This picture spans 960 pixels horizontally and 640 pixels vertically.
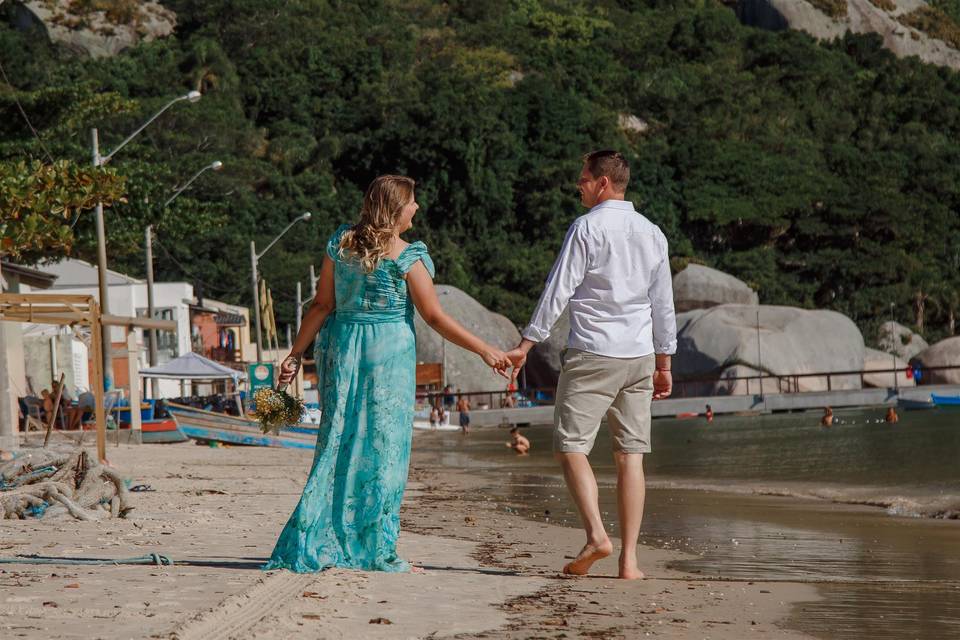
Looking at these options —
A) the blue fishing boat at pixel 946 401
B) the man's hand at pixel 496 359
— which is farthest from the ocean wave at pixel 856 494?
the blue fishing boat at pixel 946 401

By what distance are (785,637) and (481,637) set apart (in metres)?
1.18

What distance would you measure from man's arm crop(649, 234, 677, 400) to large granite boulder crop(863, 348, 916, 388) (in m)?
56.3

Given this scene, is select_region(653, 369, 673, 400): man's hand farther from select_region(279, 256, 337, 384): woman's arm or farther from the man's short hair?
select_region(279, 256, 337, 384): woman's arm

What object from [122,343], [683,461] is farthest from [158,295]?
[683,461]

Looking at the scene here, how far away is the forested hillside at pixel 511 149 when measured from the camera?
71.1 m

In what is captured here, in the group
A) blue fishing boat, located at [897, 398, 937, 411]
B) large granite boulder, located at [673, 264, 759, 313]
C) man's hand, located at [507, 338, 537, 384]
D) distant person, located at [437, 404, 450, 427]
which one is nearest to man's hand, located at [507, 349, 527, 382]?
man's hand, located at [507, 338, 537, 384]

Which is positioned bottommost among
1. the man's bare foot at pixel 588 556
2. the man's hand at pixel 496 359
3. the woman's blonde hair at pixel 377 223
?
the man's bare foot at pixel 588 556

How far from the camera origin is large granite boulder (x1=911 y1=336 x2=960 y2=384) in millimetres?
62594

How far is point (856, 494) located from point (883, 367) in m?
49.7

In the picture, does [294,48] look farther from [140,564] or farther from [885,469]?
[140,564]

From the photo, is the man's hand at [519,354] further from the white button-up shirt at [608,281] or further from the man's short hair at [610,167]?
the man's short hair at [610,167]

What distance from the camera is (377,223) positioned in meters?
6.51

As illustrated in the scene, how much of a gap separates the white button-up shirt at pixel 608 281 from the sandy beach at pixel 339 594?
1142 millimetres

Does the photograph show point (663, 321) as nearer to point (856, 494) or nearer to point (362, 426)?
point (362, 426)
